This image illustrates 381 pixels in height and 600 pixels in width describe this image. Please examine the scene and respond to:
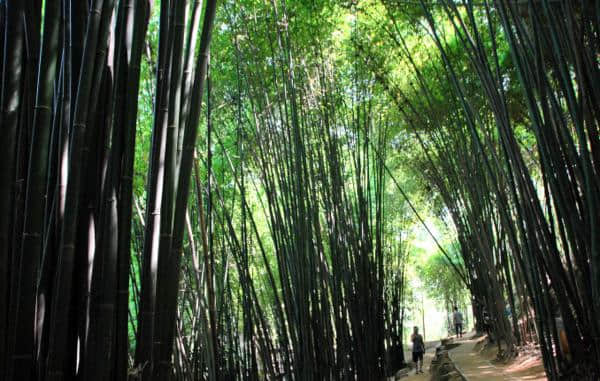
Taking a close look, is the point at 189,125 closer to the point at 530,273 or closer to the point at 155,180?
the point at 155,180

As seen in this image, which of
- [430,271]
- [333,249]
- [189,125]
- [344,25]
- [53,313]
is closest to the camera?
[53,313]

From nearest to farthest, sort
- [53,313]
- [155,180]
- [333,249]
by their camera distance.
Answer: [53,313] → [155,180] → [333,249]

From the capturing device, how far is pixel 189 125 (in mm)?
1544

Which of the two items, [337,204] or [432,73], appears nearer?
[337,204]

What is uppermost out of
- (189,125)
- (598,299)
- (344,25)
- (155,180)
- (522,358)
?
(344,25)

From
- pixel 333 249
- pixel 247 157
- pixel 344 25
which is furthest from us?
pixel 344 25

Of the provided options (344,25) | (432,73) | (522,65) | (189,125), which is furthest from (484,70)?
(432,73)

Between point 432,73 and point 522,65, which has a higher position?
point 432,73

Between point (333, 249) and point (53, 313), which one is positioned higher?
point (333, 249)

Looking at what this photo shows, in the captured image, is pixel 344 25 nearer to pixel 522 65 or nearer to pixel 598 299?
pixel 522 65

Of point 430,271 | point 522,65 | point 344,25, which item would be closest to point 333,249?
point 522,65

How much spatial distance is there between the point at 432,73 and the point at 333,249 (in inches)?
200

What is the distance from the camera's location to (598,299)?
4.75 feet

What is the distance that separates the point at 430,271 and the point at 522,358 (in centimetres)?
1305
